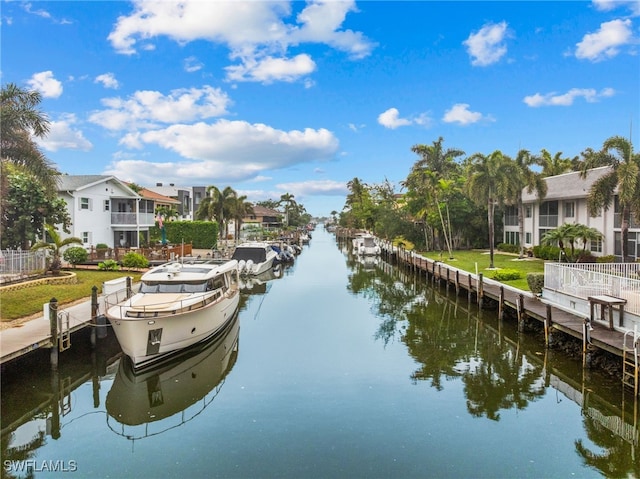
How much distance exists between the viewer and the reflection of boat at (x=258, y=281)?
3369 centimetres

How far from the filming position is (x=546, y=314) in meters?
17.4

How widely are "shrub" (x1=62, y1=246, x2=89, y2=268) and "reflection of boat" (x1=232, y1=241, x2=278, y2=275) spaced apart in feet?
40.4

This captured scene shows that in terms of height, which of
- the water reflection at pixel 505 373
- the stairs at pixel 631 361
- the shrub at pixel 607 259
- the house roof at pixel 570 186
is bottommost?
the water reflection at pixel 505 373

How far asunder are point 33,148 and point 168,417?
47.6ft

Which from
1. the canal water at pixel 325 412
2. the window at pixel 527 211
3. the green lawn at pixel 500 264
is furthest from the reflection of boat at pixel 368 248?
the canal water at pixel 325 412

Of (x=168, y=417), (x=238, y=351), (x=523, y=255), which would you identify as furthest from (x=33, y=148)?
(x=523, y=255)

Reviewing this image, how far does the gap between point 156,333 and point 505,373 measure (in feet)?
35.9

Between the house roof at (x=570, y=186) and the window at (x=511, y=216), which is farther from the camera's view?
the window at (x=511, y=216)

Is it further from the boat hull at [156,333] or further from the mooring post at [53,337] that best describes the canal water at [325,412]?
the boat hull at [156,333]

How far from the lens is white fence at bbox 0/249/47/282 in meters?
23.8

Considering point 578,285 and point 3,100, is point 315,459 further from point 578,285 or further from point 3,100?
point 3,100

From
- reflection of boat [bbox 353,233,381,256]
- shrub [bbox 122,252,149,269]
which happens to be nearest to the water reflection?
shrub [bbox 122,252,149,269]

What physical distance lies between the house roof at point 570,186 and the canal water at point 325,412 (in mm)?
19750

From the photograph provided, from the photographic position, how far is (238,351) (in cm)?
1781
